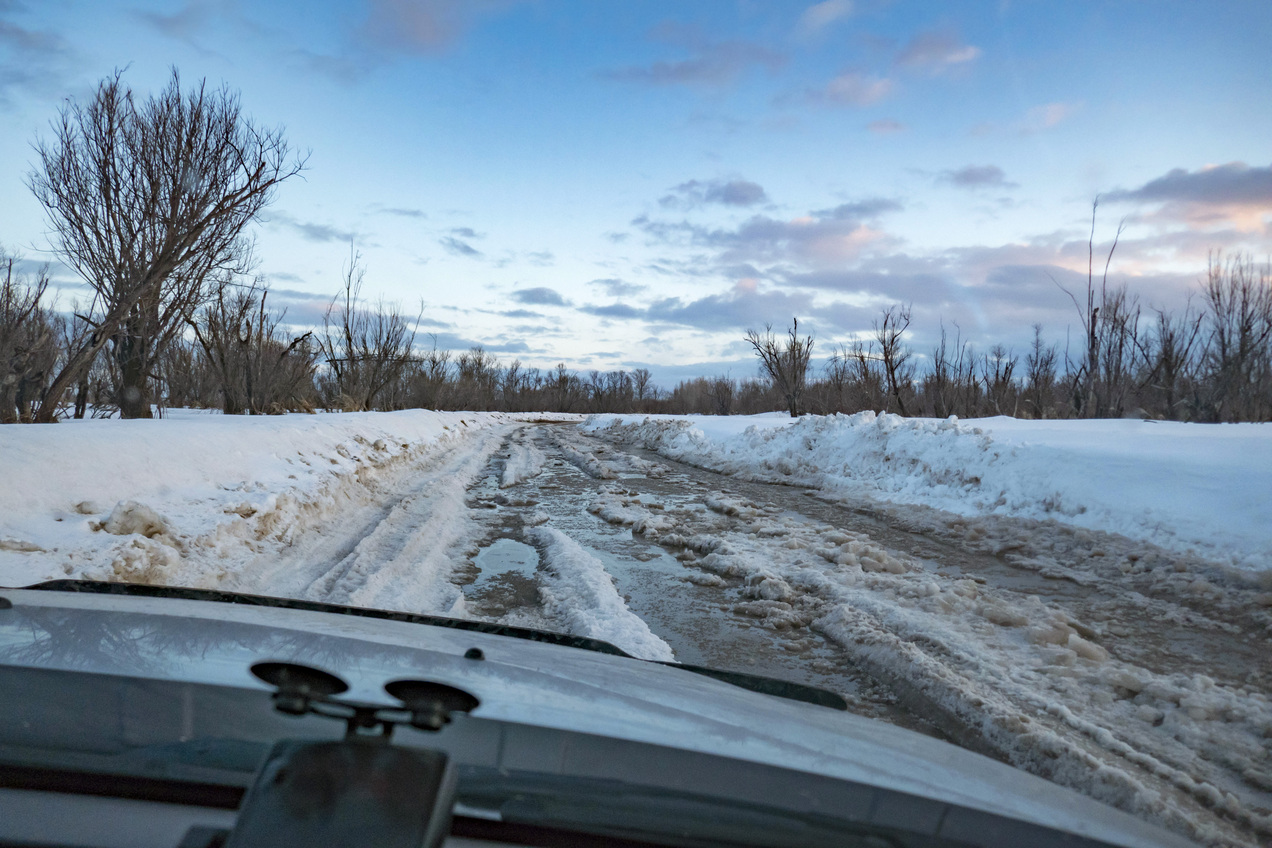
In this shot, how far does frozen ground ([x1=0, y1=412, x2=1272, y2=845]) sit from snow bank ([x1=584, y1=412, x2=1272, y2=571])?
0.14ft

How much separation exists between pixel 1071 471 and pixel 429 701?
8.92m

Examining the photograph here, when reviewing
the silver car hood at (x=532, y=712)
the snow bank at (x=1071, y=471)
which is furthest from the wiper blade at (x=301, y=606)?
the snow bank at (x=1071, y=471)

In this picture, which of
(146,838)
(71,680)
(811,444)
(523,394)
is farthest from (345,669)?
(523,394)

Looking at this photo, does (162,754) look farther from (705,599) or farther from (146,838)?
(705,599)

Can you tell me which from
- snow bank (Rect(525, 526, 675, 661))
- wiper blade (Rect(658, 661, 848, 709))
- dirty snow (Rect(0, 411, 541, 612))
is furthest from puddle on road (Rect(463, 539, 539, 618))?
wiper blade (Rect(658, 661, 848, 709))

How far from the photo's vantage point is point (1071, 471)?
7926 mm

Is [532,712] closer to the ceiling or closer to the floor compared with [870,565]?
closer to the ceiling

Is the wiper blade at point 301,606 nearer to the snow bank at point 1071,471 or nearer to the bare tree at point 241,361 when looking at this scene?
the snow bank at point 1071,471

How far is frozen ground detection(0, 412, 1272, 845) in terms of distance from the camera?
2.89 meters

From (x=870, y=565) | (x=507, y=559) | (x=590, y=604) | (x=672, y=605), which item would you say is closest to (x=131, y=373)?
(x=507, y=559)

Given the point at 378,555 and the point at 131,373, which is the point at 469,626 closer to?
the point at 378,555

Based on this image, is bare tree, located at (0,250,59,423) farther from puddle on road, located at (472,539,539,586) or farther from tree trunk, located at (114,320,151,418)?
puddle on road, located at (472,539,539,586)

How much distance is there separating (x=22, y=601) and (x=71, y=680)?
0.97 meters

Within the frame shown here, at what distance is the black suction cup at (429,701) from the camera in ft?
3.06
